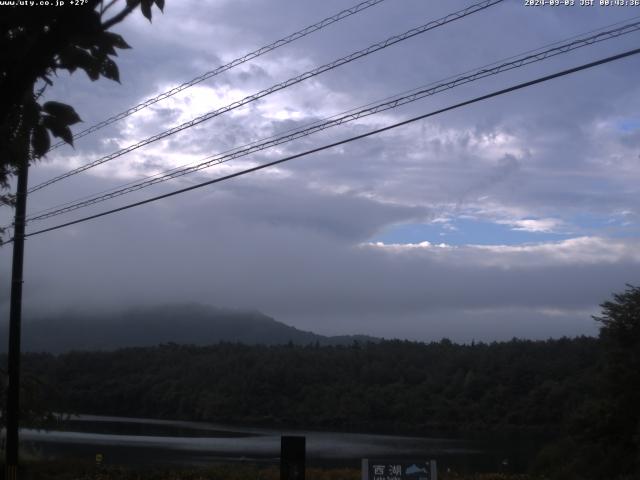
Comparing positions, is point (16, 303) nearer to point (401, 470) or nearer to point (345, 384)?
point (401, 470)

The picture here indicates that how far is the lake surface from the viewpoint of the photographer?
31891 millimetres

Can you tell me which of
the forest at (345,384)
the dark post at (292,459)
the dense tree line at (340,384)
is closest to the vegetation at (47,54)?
the dark post at (292,459)

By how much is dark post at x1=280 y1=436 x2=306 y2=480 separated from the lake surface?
14617 mm

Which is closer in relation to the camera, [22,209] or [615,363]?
[22,209]

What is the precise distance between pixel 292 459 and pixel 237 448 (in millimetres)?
24982

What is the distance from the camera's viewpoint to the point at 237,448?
38312mm

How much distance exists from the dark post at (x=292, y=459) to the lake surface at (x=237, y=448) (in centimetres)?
1462

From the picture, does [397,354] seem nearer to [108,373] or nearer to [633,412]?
[108,373]

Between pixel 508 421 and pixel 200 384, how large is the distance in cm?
2759

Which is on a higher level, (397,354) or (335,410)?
(397,354)

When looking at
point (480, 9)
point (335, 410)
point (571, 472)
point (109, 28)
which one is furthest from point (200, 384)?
point (109, 28)

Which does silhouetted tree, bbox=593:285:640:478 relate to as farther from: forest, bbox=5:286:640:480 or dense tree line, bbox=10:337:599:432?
dense tree line, bbox=10:337:599:432

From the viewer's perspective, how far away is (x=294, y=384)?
218ft

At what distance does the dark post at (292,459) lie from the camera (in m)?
14.2
